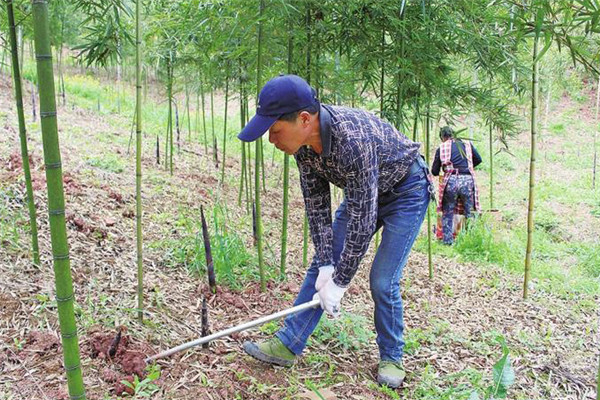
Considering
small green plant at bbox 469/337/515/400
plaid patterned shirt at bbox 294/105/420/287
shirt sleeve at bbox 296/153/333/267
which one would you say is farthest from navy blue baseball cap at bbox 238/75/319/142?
small green plant at bbox 469/337/515/400

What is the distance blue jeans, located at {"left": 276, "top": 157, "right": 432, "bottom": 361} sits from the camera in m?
2.36

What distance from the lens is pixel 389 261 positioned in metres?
2.34

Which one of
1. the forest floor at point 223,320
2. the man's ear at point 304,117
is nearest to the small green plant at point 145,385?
the forest floor at point 223,320

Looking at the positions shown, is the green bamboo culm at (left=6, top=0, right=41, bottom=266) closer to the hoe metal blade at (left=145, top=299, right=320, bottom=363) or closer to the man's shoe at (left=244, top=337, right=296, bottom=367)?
the hoe metal blade at (left=145, top=299, right=320, bottom=363)

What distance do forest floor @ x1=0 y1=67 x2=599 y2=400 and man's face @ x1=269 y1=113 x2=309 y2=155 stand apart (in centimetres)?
114

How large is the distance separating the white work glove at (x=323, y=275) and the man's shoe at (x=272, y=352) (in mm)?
381

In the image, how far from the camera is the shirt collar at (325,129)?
199cm

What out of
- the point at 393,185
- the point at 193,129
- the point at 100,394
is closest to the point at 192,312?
the point at 100,394

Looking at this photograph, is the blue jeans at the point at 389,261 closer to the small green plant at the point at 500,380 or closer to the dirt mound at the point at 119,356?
the small green plant at the point at 500,380

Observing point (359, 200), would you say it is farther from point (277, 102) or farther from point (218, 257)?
point (218, 257)

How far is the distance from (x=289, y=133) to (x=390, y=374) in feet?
4.45

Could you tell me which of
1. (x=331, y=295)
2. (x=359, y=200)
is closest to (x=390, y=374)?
(x=331, y=295)

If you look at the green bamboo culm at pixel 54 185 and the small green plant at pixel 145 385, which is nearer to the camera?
the green bamboo culm at pixel 54 185

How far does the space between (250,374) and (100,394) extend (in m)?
0.69
